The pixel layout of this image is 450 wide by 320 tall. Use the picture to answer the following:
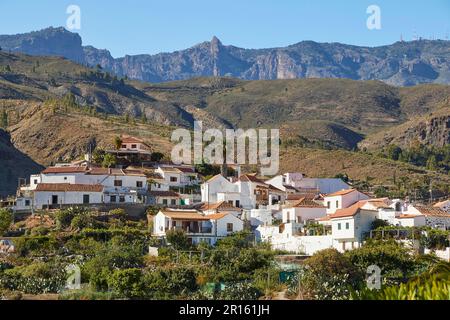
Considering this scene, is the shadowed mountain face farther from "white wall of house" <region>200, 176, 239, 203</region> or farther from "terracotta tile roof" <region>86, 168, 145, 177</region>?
"white wall of house" <region>200, 176, 239, 203</region>

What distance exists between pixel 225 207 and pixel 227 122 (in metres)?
137

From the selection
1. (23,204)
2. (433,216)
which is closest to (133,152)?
(23,204)

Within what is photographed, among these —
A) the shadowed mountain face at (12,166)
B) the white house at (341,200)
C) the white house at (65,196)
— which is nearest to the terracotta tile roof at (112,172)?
the white house at (65,196)

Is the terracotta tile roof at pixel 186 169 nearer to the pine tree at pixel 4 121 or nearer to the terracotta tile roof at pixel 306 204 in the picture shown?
the terracotta tile roof at pixel 306 204

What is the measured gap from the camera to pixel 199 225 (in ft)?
155

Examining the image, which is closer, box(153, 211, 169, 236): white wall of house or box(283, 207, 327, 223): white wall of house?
box(153, 211, 169, 236): white wall of house

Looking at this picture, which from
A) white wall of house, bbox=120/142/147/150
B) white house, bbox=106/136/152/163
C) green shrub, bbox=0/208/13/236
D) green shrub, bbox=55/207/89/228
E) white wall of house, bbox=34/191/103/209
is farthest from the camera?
white wall of house, bbox=120/142/147/150

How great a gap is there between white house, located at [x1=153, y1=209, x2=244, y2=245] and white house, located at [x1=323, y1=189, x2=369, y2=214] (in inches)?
227

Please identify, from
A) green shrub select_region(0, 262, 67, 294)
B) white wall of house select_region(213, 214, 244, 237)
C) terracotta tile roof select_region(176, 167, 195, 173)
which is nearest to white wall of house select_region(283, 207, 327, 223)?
white wall of house select_region(213, 214, 244, 237)

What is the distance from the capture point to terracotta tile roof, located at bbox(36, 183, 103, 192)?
2100 inches

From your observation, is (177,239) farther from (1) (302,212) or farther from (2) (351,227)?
(2) (351,227)

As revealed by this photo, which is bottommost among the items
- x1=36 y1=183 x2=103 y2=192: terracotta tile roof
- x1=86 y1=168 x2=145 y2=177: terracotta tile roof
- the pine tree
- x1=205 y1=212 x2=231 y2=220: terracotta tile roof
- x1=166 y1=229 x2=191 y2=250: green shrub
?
x1=166 y1=229 x2=191 y2=250: green shrub
